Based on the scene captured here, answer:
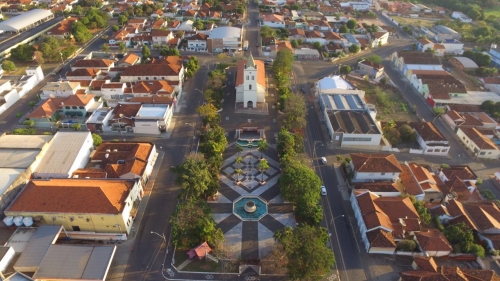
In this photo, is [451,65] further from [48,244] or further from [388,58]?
[48,244]

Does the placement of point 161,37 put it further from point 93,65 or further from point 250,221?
point 250,221

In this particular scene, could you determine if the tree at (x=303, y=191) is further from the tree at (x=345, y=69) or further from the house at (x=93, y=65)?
the house at (x=93, y=65)

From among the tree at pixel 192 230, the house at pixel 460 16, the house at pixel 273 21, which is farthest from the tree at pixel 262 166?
the house at pixel 460 16

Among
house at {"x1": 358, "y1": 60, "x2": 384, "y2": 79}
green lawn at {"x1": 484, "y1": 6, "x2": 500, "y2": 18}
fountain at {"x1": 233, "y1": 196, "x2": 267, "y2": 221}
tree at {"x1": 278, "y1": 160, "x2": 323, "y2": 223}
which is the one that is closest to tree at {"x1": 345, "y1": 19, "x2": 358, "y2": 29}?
house at {"x1": 358, "y1": 60, "x2": 384, "y2": 79}

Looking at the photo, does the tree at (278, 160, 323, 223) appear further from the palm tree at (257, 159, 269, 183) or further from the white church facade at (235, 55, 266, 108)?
the white church facade at (235, 55, 266, 108)

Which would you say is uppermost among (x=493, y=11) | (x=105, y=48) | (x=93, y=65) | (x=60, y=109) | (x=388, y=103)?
(x=93, y=65)

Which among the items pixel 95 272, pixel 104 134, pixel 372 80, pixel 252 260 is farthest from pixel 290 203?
pixel 372 80

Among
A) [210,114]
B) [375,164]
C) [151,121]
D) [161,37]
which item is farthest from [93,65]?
[375,164]
